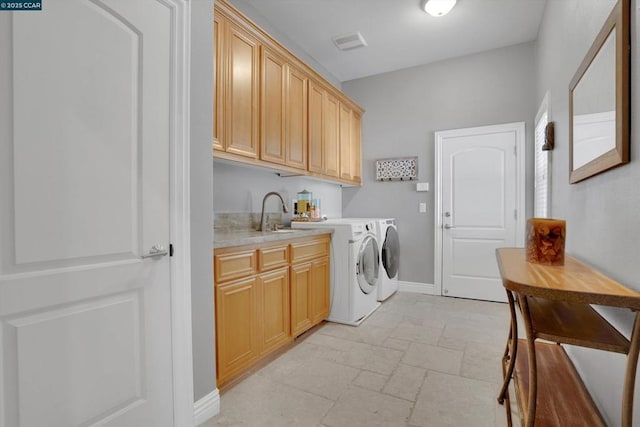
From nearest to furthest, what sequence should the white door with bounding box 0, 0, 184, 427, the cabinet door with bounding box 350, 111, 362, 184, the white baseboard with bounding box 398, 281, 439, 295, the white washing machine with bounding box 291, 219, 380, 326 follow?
the white door with bounding box 0, 0, 184, 427 → the white washing machine with bounding box 291, 219, 380, 326 → the white baseboard with bounding box 398, 281, 439, 295 → the cabinet door with bounding box 350, 111, 362, 184

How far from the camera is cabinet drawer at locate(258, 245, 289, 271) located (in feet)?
7.00

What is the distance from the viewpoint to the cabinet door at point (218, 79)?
2.04m

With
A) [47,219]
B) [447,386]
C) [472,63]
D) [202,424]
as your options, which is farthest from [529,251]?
[472,63]

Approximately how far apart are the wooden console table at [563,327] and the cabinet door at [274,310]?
145 cm

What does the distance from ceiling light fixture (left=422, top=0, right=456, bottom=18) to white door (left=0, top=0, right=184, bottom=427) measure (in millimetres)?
2277

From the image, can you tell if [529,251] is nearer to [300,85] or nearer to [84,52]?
[84,52]

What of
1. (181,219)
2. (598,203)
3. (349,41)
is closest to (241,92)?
(181,219)

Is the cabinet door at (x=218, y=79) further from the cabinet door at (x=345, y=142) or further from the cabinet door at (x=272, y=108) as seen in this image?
the cabinet door at (x=345, y=142)

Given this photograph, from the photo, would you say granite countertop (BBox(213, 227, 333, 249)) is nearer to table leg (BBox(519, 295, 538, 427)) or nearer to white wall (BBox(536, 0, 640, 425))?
table leg (BBox(519, 295, 538, 427))

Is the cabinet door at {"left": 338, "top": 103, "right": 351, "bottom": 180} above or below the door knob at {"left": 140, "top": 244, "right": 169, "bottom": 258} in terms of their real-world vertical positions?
above

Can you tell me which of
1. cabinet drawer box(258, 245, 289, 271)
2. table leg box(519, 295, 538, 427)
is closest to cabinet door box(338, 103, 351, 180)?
cabinet drawer box(258, 245, 289, 271)

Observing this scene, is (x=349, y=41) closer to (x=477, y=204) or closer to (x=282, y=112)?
(x=282, y=112)

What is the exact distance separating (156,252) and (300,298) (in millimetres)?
1408

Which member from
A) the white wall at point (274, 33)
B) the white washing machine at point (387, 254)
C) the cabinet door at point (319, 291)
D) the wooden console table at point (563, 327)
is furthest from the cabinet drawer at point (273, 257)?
the white wall at point (274, 33)
